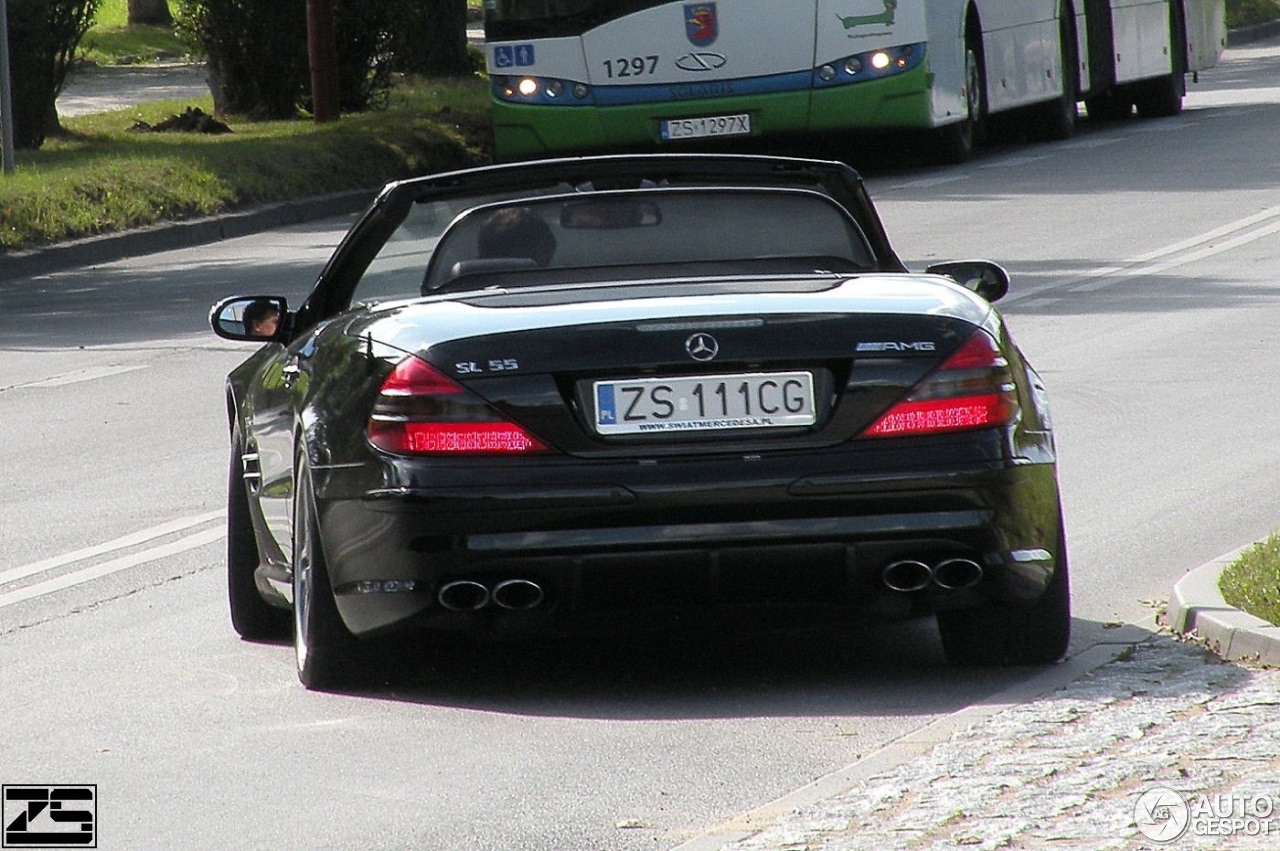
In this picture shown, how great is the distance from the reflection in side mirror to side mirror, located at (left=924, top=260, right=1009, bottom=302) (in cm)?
73

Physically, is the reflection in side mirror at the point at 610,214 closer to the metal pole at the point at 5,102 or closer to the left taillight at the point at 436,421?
the left taillight at the point at 436,421

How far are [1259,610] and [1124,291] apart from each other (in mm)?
8752

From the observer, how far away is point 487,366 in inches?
241

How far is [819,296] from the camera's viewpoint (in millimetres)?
6301

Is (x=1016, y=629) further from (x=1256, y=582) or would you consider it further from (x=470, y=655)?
(x=470, y=655)

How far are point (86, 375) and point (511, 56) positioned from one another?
34.9ft

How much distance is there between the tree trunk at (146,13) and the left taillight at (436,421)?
50.5 meters

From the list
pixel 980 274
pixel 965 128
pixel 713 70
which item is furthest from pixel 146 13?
pixel 980 274

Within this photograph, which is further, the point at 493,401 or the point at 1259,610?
the point at 1259,610

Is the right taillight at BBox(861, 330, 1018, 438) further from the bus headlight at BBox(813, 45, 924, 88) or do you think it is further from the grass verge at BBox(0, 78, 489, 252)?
the bus headlight at BBox(813, 45, 924, 88)

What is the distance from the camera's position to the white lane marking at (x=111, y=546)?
845 centimetres

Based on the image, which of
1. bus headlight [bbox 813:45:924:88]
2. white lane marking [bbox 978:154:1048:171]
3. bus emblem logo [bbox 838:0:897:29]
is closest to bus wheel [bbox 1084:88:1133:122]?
white lane marking [bbox 978:154:1048:171]

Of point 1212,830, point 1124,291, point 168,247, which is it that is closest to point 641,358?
point 1212,830

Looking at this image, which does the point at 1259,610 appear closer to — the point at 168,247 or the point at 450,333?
the point at 450,333
